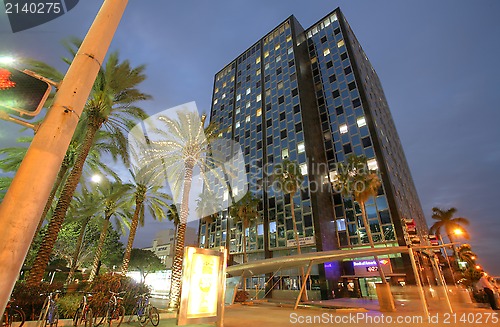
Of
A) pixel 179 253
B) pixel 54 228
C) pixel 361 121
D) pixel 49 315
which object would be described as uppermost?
pixel 361 121

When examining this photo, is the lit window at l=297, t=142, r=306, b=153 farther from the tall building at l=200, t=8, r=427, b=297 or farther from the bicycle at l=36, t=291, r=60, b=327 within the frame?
the bicycle at l=36, t=291, r=60, b=327

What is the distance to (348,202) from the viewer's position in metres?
35.4

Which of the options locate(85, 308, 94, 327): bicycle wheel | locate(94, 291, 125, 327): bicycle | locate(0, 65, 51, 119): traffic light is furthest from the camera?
locate(94, 291, 125, 327): bicycle

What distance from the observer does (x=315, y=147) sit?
1572 inches

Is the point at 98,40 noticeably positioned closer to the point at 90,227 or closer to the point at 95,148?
the point at 95,148

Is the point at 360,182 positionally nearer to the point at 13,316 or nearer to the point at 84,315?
the point at 84,315

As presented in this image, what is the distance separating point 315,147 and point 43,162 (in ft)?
131

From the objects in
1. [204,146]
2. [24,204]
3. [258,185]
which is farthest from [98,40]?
[258,185]

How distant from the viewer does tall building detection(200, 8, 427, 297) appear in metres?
32.2

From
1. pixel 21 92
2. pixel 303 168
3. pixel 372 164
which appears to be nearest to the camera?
pixel 21 92

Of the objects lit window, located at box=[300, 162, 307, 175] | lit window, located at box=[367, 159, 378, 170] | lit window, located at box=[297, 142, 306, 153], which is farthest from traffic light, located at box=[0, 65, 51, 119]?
lit window, located at box=[297, 142, 306, 153]

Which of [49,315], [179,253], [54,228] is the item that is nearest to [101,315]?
[49,315]

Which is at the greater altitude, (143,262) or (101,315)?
(143,262)

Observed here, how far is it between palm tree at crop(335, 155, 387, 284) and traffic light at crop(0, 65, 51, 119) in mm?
30208
